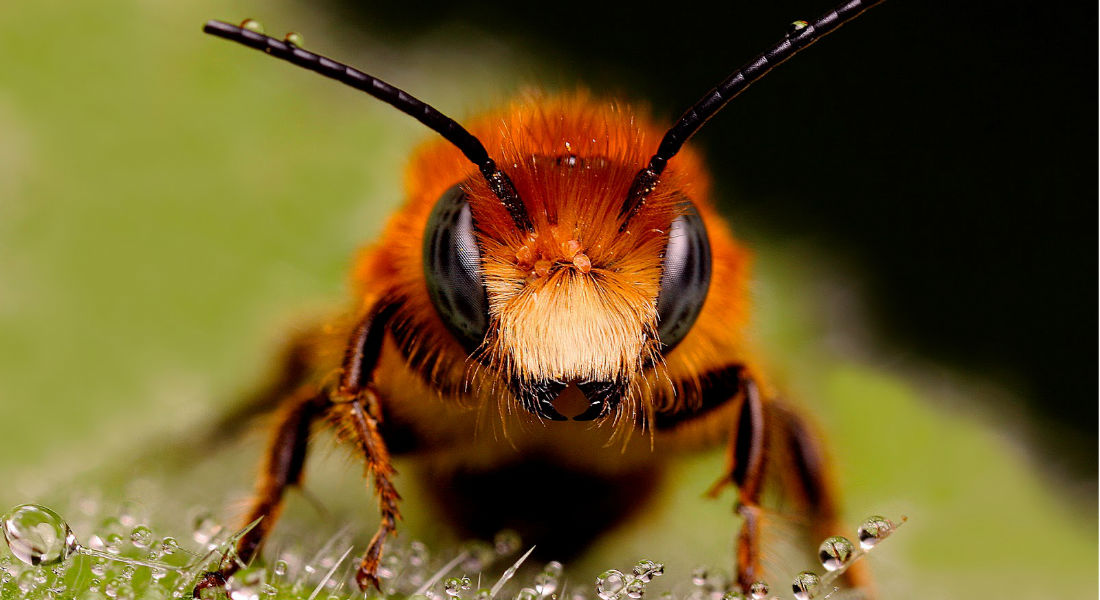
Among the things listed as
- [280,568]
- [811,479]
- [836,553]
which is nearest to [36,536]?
[280,568]

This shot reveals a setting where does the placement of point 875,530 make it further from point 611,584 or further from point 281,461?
point 281,461

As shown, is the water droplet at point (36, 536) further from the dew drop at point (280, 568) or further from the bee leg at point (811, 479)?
the bee leg at point (811, 479)

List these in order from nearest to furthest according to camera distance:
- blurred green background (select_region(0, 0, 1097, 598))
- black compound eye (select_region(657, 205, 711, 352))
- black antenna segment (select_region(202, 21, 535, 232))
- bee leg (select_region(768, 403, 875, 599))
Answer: black antenna segment (select_region(202, 21, 535, 232)) → black compound eye (select_region(657, 205, 711, 352)) → bee leg (select_region(768, 403, 875, 599)) → blurred green background (select_region(0, 0, 1097, 598))

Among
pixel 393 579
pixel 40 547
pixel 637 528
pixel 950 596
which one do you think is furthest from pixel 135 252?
pixel 950 596

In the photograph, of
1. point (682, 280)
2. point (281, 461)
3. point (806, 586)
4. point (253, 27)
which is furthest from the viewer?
point (281, 461)

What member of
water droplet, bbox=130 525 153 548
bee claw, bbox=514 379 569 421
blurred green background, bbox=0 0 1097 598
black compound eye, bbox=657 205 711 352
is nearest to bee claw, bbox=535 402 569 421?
bee claw, bbox=514 379 569 421

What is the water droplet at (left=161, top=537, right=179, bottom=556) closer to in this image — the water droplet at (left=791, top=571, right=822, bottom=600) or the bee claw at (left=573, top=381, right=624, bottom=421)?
the bee claw at (left=573, top=381, right=624, bottom=421)
